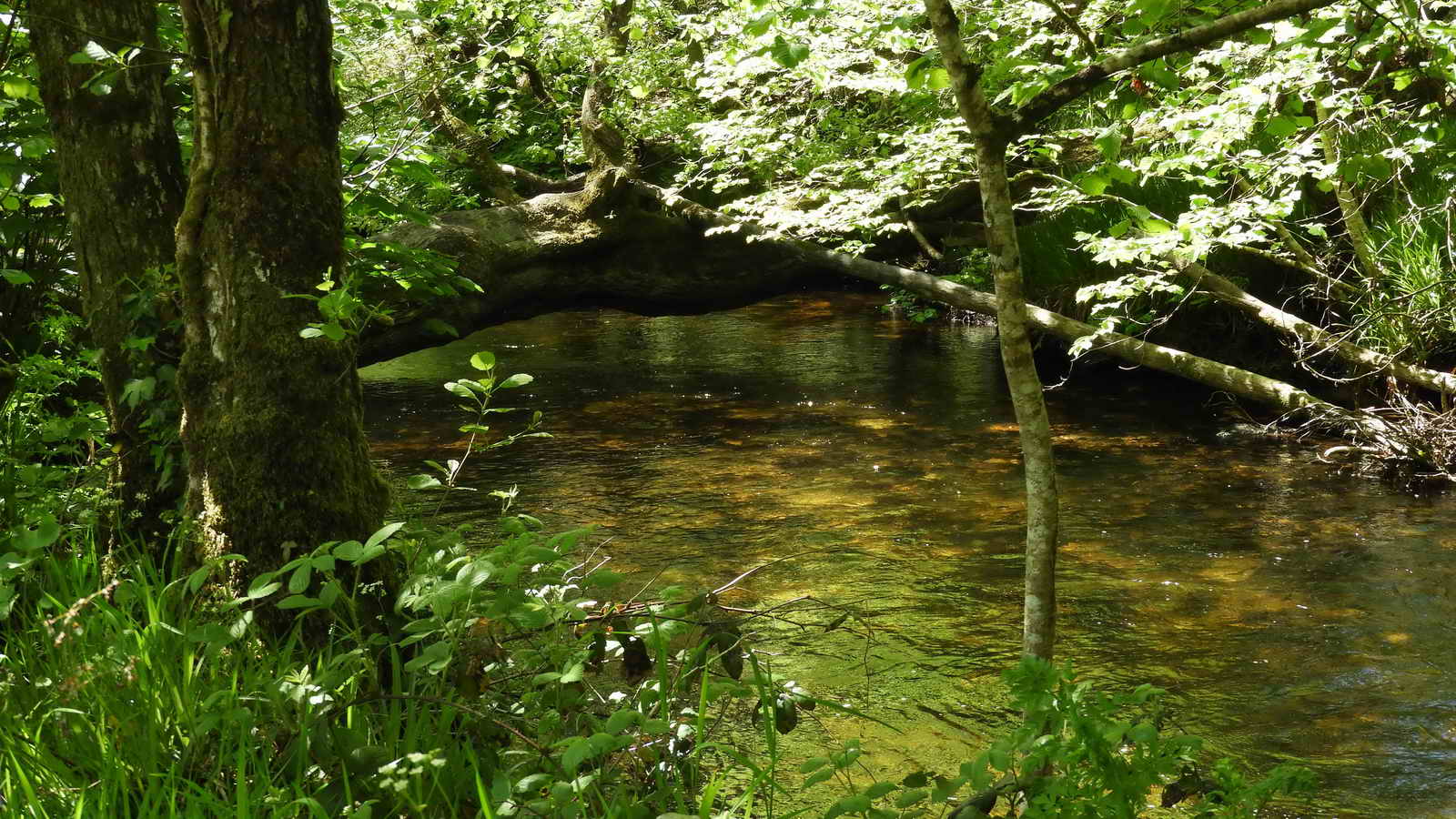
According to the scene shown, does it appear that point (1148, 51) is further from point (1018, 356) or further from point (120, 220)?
point (120, 220)

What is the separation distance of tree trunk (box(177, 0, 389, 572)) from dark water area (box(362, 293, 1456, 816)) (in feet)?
3.54

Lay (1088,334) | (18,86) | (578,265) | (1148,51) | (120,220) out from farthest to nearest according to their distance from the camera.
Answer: (578,265) → (1088,334) → (18,86) → (120,220) → (1148,51)

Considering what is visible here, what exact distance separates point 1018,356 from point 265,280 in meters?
2.00

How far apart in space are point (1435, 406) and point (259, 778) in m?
8.38

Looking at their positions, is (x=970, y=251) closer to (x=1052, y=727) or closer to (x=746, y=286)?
(x=746, y=286)

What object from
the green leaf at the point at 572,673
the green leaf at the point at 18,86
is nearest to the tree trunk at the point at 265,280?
the green leaf at the point at 572,673

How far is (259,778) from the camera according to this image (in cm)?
225

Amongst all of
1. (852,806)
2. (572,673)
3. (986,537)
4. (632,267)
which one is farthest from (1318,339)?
(572,673)

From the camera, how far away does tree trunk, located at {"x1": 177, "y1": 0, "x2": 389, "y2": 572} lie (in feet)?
9.02

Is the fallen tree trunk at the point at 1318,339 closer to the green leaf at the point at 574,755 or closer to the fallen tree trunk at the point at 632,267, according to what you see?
the fallen tree trunk at the point at 632,267

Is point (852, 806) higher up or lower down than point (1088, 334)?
lower down

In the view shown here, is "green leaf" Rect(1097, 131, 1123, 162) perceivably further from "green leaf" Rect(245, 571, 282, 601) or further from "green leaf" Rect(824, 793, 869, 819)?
"green leaf" Rect(245, 571, 282, 601)

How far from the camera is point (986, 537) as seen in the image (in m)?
6.92

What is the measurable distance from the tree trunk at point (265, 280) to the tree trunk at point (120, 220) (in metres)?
0.60
